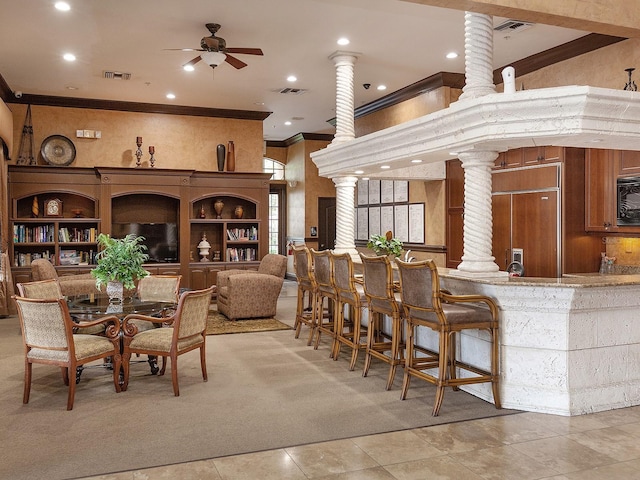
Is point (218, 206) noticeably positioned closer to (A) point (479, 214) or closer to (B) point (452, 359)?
(A) point (479, 214)

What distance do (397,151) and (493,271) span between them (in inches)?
72.5

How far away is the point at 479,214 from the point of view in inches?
186

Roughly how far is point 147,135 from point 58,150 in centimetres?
146

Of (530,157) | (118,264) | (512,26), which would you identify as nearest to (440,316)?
(118,264)

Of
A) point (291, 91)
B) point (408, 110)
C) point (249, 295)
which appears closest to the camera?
point (249, 295)

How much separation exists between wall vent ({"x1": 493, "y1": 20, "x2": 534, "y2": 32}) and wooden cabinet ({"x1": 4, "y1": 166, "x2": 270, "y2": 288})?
532cm

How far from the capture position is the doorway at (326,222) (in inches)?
527

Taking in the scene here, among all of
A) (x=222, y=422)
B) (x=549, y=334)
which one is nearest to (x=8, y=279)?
(x=222, y=422)

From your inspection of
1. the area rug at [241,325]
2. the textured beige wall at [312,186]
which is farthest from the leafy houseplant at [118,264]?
the textured beige wall at [312,186]

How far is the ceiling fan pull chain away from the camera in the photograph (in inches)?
368

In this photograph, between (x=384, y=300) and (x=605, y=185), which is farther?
(x=605, y=185)

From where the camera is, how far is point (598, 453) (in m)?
3.43

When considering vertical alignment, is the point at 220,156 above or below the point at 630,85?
below

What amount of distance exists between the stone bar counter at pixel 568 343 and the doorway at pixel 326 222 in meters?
9.07
